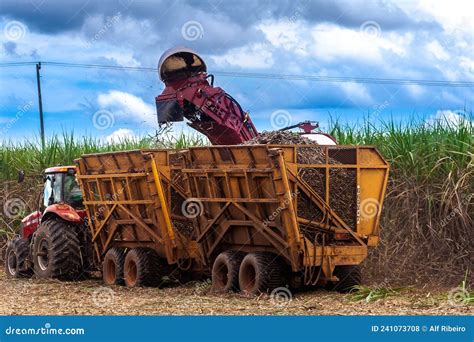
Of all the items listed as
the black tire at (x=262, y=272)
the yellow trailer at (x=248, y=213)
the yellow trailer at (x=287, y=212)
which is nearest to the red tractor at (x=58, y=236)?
the yellow trailer at (x=248, y=213)

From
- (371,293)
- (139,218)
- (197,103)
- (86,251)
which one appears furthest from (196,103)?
(371,293)

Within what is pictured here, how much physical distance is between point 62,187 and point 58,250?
1364mm

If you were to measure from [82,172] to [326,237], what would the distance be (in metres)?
5.01

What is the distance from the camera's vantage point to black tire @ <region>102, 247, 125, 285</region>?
14.8 metres

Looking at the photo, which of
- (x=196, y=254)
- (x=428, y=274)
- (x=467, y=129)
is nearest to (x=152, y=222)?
(x=196, y=254)

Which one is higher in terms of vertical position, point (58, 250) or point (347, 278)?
point (58, 250)

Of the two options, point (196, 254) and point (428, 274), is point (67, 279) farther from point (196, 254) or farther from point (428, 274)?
point (428, 274)

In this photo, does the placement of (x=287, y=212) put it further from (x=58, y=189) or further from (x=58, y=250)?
(x=58, y=189)

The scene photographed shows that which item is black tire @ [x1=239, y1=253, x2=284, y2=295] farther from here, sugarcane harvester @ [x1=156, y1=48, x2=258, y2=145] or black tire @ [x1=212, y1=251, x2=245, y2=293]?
sugarcane harvester @ [x1=156, y1=48, x2=258, y2=145]

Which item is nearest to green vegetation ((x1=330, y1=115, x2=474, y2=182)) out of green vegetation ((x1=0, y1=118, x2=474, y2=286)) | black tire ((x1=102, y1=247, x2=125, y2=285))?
green vegetation ((x1=0, y1=118, x2=474, y2=286))

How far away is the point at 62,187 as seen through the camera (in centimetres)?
1611

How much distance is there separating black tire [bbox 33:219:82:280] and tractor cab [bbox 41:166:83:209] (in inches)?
21.6

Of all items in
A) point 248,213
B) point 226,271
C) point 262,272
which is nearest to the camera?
point 262,272

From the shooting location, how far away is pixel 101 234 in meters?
15.4
